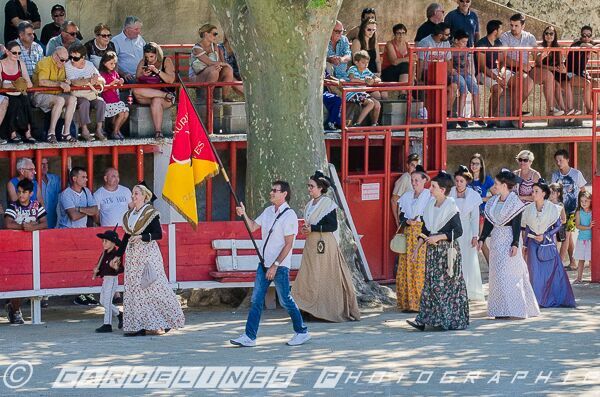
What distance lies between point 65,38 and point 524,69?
6.23m

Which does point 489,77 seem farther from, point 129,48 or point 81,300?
point 81,300

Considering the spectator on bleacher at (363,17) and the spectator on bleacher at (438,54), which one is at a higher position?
the spectator on bleacher at (363,17)

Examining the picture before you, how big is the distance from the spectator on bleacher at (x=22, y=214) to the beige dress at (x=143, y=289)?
160 centimetres

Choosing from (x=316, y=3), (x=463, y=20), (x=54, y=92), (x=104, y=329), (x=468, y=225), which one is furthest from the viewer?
(x=463, y=20)

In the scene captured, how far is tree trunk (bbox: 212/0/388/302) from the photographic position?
57.5 feet

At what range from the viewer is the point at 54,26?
65.3ft

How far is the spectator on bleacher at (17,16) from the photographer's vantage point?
65.2ft

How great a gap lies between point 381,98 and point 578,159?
155 inches

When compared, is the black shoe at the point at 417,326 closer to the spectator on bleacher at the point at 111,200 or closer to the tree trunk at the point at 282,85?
the tree trunk at the point at 282,85

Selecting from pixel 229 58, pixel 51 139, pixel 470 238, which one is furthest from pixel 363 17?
pixel 51 139

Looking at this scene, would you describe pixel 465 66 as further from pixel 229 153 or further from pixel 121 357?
pixel 121 357

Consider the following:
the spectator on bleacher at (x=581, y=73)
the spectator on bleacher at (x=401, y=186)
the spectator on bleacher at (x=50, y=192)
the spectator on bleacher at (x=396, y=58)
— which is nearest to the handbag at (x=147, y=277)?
the spectator on bleacher at (x=50, y=192)

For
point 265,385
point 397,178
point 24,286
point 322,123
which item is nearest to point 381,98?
point 397,178

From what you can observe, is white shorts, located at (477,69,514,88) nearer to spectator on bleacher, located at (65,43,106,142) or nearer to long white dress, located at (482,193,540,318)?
long white dress, located at (482,193,540,318)
